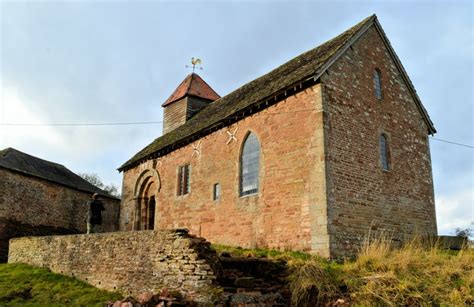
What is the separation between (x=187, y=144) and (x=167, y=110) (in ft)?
31.9

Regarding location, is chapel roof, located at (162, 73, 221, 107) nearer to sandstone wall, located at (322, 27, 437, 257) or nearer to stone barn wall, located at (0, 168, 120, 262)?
stone barn wall, located at (0, 168, 120, 262)

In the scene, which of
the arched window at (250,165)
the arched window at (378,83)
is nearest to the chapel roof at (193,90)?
the arched window at (250,165)

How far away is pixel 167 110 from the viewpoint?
30109 millimetres

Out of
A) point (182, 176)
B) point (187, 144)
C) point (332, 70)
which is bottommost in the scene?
point (182, 176)

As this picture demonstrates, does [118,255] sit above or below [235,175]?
below

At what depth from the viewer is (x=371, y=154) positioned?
50.5ft

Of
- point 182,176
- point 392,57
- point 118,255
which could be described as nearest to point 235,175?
point 182,176

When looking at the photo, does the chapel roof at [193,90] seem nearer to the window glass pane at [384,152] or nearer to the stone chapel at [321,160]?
the stone chapel at [321,160]

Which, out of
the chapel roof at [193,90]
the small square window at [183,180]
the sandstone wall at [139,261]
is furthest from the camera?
the chapel roof at [193,90]

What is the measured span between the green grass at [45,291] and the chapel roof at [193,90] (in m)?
15.9

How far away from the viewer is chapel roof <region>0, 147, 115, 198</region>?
2488 cm

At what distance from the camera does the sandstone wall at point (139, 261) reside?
1017 cm

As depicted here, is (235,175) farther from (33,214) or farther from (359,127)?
(33,214)

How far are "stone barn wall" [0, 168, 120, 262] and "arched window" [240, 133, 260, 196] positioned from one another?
14.5 meters
